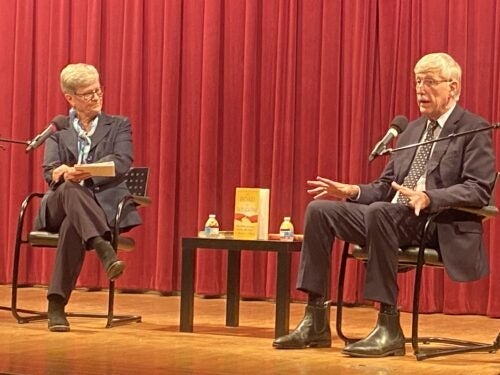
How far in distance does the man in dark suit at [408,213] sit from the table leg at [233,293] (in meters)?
0.86

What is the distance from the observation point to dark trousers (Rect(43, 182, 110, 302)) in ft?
13.8

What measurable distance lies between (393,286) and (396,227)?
0.71 ft

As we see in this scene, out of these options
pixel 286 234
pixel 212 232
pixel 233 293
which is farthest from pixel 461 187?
pixel 233 293

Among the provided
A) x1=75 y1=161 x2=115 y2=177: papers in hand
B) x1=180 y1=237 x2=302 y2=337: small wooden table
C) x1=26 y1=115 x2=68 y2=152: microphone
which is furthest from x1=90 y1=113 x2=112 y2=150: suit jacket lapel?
x1=180 y1=237 x2=302 y2=337: small wooden table

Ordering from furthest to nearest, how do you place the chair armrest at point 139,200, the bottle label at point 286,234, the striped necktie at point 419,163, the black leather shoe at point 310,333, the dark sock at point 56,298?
the chair armrest at point 139,200 < the dark sock at point 56,298 < the bottle label at point 286,234 < the striped necktie at point 419,163 < the black leather shoe at point 310,333

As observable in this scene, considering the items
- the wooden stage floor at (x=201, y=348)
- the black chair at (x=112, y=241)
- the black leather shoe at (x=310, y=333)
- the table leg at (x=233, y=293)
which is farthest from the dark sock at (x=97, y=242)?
the black leather shoe at (x=310, y=333)

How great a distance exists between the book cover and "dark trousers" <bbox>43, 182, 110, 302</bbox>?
581 mm

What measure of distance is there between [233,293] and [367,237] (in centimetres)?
121

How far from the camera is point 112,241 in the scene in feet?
14.2

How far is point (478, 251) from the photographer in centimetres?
363

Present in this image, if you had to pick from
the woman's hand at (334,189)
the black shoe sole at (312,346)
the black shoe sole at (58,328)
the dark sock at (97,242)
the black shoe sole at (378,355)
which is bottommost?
the black shoe sole at (58,328)

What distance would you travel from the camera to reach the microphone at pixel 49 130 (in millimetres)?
4250

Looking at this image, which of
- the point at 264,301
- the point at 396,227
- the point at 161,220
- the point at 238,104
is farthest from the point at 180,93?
the point at 396,227

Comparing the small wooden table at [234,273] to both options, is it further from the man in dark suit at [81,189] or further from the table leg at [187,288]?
the man in dark suit at [81,189]
